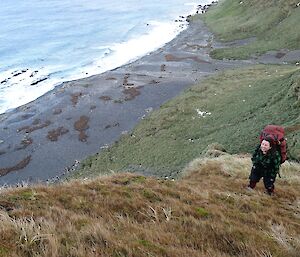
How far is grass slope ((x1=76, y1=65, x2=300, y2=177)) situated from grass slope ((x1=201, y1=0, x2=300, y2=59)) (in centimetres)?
1675

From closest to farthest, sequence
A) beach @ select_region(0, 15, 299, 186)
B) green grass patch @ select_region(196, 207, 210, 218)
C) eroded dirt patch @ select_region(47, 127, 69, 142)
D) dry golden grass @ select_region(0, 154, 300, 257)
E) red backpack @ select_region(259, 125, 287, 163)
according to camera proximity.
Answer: dry golden grass @ select_region(0, 154, 300, 257), green grass patch @ select_region(196, 207, 210, 218), red backpack @ select_region(259, 125, 287, 163), beach @ select_region(0, 15, 299, 186), eroded dirt patch @ select_region(47, 127, 69, 142)

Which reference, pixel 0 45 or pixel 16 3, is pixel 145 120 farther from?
pixel 16 3

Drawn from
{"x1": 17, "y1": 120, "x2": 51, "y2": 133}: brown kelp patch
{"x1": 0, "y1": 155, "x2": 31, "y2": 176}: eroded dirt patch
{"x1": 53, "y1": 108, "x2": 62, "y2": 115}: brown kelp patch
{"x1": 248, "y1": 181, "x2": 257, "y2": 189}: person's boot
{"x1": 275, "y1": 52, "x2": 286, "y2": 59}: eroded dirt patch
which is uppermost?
{"x1": 248, "y1": 181, "x2": 257, "y2": 189}: person's boot

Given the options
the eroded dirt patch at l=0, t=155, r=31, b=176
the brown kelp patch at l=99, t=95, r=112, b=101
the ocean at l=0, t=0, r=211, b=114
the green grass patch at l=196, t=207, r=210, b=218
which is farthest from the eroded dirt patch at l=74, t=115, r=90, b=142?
the green grass patch at l=196, t=207, r=210, b=218

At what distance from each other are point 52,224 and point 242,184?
8549 millimetres

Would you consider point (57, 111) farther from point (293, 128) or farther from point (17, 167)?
point (293, 128)

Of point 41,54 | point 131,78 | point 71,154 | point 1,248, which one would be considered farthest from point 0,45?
point 1,248

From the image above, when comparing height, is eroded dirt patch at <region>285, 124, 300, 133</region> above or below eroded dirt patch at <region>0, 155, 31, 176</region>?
above

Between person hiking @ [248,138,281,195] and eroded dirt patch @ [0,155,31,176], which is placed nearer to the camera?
person hiking @ [248,138,281,195]

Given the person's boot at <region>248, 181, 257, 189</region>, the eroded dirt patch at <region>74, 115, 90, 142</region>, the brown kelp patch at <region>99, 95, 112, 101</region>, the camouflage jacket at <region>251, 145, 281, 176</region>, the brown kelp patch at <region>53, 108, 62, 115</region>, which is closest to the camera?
the camouflage jacket at <region>251, 145, 281, 176</region>

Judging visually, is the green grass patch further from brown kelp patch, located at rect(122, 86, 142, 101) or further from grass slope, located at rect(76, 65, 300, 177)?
brown kelp patch, located at rect(122, 86, 142, 101)

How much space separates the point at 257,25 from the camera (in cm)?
7100

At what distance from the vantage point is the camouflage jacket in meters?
11.1

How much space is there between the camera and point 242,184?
13.9 m
